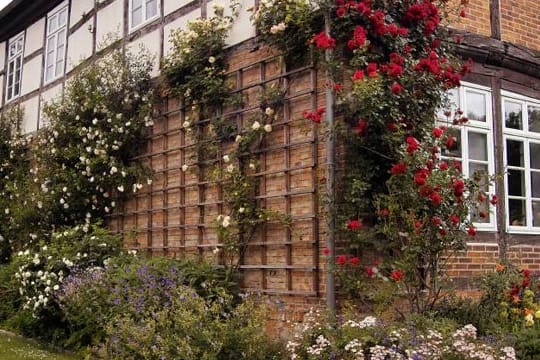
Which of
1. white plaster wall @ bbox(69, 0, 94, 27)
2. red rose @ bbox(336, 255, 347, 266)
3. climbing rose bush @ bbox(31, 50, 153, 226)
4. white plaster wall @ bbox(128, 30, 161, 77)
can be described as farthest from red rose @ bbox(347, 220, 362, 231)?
white plaster wall @ bbox(69, 0, 94, 27)

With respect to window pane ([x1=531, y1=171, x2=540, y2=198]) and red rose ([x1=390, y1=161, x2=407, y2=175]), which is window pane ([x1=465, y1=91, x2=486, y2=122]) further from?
red rose ([x1=390, y1=161, x2=407, y2=175])

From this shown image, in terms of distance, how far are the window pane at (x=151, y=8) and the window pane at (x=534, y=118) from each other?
5.32 meters

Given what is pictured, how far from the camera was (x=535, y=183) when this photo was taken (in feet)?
27.0

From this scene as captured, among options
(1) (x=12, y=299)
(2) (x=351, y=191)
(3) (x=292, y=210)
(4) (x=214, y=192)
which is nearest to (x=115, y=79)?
(4) (x=214, y=192)

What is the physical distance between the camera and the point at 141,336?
222 inches

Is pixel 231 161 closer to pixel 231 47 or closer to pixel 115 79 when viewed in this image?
pixel 231 47

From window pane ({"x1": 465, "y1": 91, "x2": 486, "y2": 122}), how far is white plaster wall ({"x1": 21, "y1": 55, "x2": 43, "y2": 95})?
352 inches

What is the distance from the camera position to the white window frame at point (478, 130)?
733 cm

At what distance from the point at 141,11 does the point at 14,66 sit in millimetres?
6227

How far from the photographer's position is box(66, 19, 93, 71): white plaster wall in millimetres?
11312

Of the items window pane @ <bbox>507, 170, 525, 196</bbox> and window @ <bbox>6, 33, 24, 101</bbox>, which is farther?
window @ <bbox>6, 33, 24, 101</bbox>

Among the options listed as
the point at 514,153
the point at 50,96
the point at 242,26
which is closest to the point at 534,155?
the point at 514,153

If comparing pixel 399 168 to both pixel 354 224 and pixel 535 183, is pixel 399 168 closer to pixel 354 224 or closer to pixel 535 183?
pixel 354 224

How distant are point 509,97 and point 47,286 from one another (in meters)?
6.13
